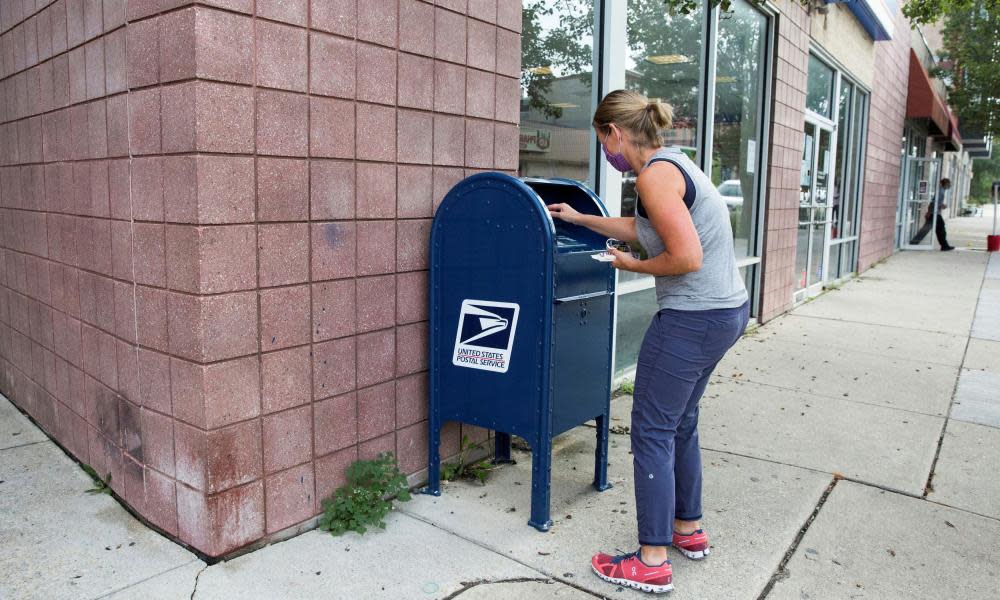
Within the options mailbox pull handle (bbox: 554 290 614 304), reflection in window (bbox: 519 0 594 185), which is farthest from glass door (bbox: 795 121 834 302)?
mailbox pull handle (bbox: 554 290 614 304)

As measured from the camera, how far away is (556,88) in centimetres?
451

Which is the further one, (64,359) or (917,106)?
(917,106)

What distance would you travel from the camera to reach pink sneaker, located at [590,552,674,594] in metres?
2.61

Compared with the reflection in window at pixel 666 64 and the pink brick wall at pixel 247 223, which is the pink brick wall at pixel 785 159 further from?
the pink brick wall at pixel 247 223

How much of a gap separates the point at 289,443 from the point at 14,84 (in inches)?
103

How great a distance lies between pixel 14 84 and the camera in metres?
3.96

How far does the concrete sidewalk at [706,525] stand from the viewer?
2.63m

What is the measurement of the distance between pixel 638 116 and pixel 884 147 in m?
12.3

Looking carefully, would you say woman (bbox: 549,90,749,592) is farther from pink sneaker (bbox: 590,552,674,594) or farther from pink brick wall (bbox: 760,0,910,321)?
pink brick wall (bbox: 760,0,910,321)

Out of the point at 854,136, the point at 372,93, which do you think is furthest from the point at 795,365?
the point at 854,136

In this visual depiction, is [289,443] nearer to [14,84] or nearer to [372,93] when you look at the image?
[372,93]

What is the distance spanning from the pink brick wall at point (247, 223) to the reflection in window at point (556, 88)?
1.97ft

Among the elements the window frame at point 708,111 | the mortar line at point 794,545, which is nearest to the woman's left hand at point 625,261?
the mortar line at point 794,545

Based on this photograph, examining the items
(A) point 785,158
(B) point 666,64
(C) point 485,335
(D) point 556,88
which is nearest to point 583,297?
(C) point 485,335
